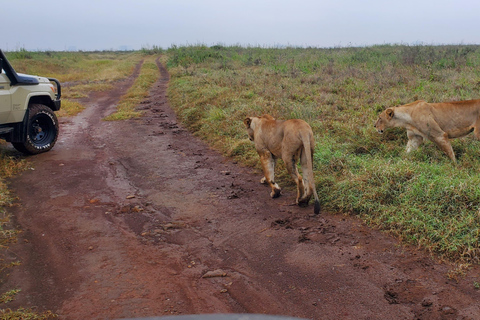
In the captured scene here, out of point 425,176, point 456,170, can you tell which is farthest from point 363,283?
point 456,170

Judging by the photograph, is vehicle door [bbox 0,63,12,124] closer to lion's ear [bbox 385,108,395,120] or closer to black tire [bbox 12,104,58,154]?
black tire [bbox 12,104,58,154]

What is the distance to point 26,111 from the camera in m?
7.87

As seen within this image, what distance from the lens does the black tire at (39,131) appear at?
798 centimetres

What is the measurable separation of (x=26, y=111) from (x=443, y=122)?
25.4 feet

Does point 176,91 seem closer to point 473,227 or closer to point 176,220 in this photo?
point 176,220

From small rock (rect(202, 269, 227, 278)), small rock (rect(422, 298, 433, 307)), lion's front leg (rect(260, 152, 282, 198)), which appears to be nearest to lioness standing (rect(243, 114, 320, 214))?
lion's front leg (rect(260, 152, 282, 198))

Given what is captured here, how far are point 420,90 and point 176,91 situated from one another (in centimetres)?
933

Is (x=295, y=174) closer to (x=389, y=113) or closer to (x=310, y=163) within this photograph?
(x=310, y=163)

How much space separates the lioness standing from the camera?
534 cm

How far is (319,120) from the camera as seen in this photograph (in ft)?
29.8

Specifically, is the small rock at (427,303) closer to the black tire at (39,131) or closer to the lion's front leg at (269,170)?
the lion's front leg at (269,170)

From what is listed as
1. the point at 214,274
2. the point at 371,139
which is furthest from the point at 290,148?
the point at 371,139

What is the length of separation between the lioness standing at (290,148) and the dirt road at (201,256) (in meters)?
0.27

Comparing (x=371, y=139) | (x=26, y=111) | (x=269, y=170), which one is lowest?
(x=269, y=170)
